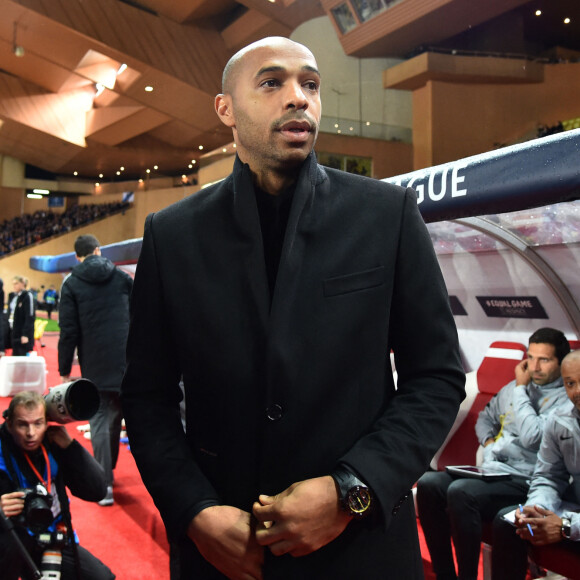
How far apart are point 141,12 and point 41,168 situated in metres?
23.4

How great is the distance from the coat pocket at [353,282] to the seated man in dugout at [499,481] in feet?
7.55

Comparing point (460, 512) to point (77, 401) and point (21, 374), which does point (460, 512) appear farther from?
point (21, 374)

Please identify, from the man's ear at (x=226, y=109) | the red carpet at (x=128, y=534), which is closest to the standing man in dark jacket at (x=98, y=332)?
the red carpet at (x=128, y=534)

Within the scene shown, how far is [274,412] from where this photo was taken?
3.73 feet

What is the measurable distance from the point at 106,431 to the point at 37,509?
2213 millimetres

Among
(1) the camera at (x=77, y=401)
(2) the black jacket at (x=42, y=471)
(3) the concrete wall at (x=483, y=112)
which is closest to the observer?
(1) the camera at (x=77, y=401)

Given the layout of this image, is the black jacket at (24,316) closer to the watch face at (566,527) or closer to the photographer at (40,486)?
the photographer at (40,486)

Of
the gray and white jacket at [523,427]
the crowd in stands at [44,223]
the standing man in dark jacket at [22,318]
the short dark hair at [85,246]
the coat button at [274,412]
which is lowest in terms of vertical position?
the gray and white jacket at [523,427]

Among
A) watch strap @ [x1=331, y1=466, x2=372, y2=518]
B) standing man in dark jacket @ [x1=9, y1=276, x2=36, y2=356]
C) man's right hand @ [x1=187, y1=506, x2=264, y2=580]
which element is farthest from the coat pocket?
standing man in dark jacket @ [x1=9, y1=276, x2=36, y2=356]

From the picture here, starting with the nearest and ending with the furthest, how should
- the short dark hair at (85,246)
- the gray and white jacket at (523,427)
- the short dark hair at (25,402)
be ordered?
the short dark hair at (25,402), the gray and white jacket at (523,427), the short dark hair at (85,246)

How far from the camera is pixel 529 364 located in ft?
11.3

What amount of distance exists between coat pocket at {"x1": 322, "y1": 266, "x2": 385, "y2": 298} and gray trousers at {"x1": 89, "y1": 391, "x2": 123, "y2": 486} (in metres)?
3.95


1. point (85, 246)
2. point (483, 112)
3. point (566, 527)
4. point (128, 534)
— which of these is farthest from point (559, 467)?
point (483, 112)

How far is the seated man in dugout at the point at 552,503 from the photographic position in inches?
105
